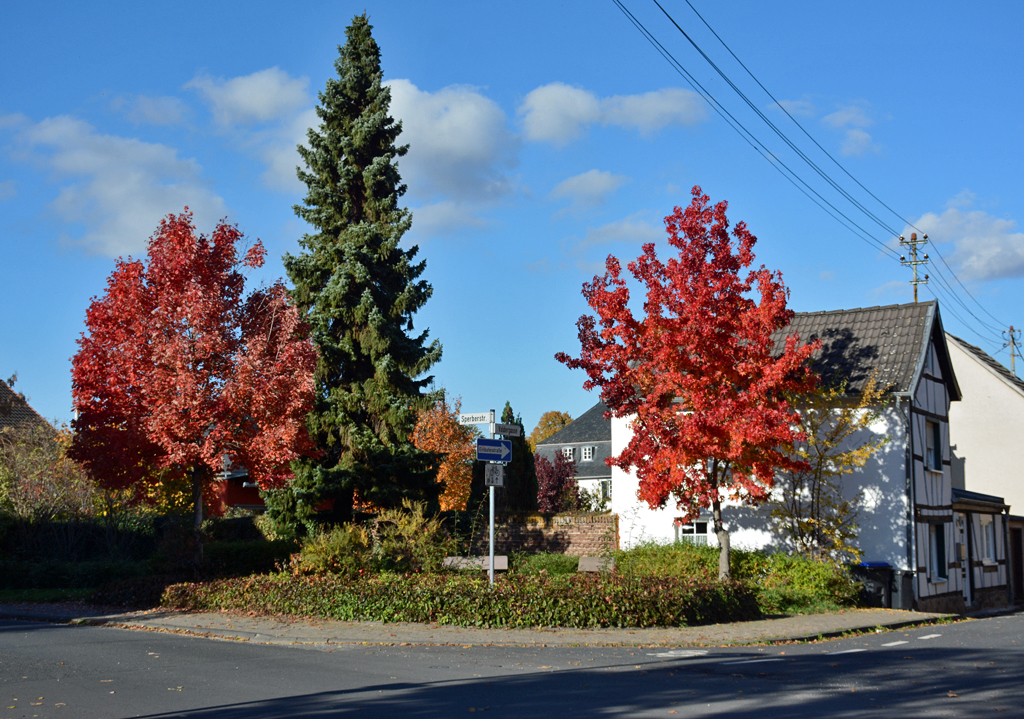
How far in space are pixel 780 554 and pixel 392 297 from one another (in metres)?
12.4

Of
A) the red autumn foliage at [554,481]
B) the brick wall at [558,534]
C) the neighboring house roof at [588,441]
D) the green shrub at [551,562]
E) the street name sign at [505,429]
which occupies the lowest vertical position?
the green shrub at [551,562]

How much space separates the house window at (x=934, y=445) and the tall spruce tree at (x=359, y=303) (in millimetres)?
13389

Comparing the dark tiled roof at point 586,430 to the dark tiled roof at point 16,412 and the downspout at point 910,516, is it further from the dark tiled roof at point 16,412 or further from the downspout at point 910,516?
the downspout at point 910,516

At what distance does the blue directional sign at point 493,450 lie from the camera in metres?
14.5

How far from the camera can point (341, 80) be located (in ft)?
84.4

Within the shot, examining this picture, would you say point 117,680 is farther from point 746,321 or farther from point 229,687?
point 746,321

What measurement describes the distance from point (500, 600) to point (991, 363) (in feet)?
92.5

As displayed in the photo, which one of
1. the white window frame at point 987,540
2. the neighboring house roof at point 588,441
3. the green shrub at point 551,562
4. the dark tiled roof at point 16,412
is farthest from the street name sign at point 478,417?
the neighboring house roof at point 588,441

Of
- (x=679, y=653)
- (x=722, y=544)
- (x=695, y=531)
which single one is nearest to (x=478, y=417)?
(x=679, y=653)

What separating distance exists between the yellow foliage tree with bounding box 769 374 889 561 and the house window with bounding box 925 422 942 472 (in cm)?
307

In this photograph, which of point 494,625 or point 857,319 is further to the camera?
point 857,319

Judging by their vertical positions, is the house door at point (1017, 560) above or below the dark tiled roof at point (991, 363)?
below

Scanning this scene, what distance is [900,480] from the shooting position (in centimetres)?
2075

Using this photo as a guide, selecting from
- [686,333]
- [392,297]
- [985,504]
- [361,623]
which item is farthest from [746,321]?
[985,504]
